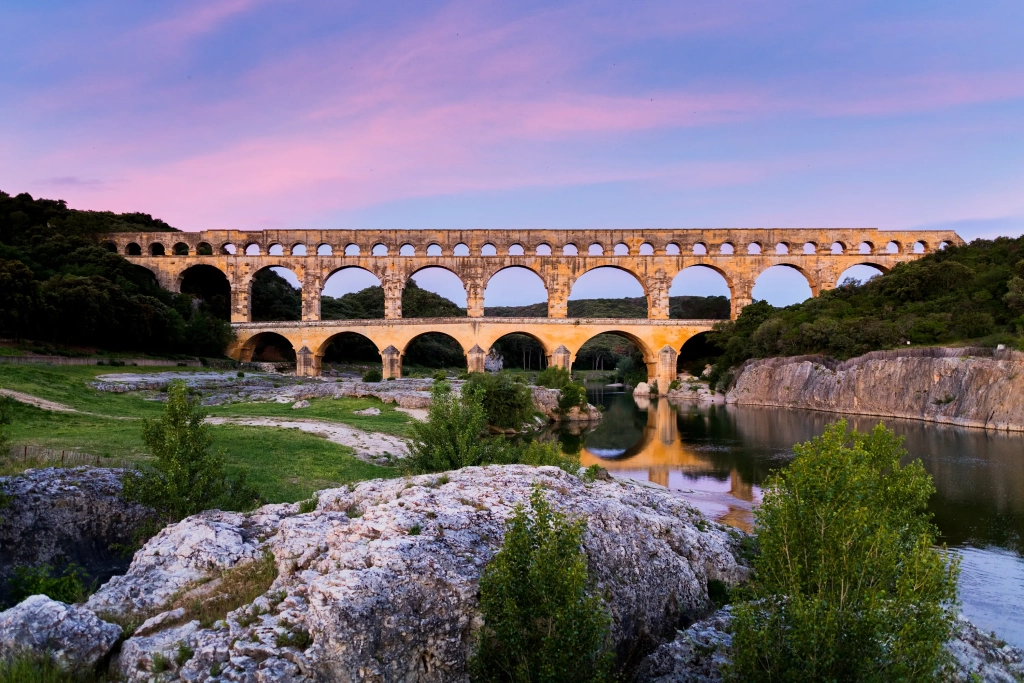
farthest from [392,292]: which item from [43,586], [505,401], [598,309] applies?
[598,309]

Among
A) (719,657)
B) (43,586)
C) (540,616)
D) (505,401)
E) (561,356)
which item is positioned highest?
(561,356)

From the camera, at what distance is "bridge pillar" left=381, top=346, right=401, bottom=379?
138 ft

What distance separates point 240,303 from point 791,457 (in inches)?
1586

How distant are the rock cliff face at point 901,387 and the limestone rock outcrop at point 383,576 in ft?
69.4

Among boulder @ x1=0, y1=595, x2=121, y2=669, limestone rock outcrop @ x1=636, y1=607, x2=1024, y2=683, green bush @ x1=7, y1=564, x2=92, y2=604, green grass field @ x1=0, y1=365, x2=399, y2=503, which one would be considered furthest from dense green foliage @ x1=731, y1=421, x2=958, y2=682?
green grass field @ x1=0, y1=365, x2=399, y2=503

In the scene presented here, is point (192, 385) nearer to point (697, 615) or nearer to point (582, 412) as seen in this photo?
point (582, 412)

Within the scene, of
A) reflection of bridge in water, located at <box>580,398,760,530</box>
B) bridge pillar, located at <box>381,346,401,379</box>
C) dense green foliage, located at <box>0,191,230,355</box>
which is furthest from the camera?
bridge pillar, located at <box>381,346,401,379</box>

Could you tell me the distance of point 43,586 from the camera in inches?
223

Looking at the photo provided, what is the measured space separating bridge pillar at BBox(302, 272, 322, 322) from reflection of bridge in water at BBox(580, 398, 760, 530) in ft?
96.7

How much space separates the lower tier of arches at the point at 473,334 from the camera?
42562 mm

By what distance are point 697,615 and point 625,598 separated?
1162 millimetres

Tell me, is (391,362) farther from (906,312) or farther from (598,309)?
(598,309)

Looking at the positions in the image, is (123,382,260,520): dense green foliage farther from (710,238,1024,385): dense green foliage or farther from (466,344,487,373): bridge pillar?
(466,344,487,373): bridge pillar

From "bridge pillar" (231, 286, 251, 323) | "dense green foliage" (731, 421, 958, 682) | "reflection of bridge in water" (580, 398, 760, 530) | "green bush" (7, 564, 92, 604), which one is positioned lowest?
"reflection of bridge in water" (580, 398, 760, 530)
